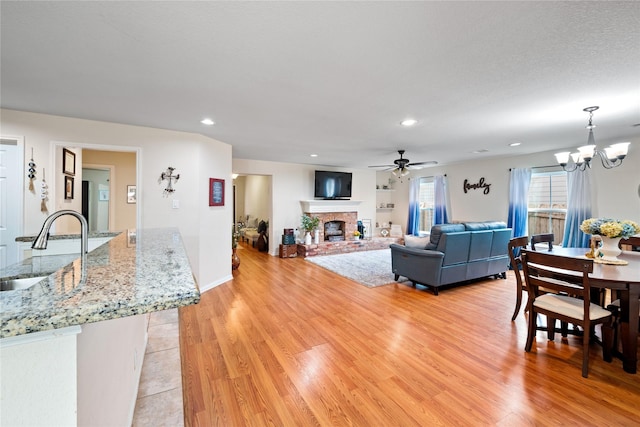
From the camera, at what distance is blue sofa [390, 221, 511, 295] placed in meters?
3.81

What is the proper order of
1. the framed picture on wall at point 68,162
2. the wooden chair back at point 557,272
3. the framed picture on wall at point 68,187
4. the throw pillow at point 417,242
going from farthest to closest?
the throw pillow at point 417,242 < the framed picture on wall at point 68,187 < the framed picture on wall at point 68,162 < the wooden chair back at point 557,272

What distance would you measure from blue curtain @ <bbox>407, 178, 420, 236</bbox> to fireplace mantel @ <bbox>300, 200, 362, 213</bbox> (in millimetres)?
1578

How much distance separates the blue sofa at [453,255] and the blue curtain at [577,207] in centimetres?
124

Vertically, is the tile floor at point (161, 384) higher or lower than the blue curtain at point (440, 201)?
lower

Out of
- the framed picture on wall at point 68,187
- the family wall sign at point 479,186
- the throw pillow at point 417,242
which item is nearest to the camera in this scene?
the framed picture on wall at point 68,187

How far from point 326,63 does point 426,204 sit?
6.65m

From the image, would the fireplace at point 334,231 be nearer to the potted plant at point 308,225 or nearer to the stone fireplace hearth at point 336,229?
the stone fireplace hearth at point 336,229

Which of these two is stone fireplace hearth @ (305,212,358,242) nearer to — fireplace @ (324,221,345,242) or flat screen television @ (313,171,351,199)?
fireplace @ (324,221,345,242)

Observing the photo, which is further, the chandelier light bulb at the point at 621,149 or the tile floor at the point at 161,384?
the chandelier light bulb at the point at 621,149

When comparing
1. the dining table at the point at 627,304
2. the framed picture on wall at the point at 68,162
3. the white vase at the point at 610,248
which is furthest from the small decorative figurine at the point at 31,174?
the white vase at the point at 610,248

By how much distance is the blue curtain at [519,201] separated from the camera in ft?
17.7

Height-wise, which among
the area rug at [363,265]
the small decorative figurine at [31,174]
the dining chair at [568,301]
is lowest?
the area rug at [363,265]

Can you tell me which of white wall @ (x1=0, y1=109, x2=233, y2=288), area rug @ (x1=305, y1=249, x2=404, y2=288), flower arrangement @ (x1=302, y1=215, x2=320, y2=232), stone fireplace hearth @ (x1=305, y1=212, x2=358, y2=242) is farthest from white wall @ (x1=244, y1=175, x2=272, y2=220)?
white wall @ (x1=0, y1=109, x2=233, y2=288)

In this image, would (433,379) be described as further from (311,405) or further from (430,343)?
(311,405)
